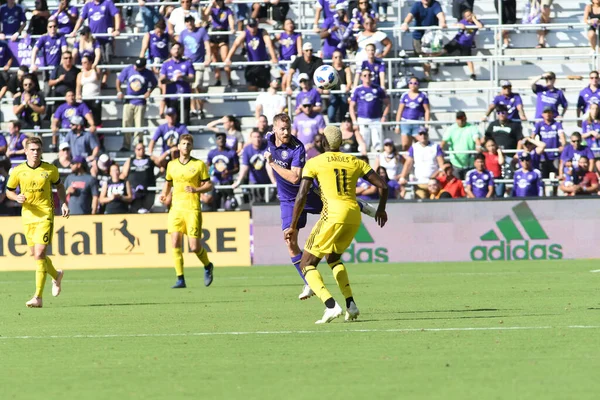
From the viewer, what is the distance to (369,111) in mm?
25312

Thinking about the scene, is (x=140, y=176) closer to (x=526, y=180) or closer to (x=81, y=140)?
(x=81, y=140)

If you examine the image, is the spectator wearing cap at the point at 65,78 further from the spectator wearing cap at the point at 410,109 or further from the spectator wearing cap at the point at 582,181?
the spectator wearing cap at the point at 582,181

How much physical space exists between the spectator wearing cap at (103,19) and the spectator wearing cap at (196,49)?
194 cm

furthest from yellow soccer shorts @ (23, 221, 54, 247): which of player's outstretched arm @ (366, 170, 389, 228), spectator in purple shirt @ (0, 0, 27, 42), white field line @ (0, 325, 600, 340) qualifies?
spectator in purple shirt @ (0, 0, 27, 42)

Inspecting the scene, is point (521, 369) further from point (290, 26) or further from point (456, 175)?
point (290, 26)

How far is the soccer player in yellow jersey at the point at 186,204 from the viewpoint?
17484mm

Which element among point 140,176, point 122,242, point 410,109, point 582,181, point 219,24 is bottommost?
point 122,242

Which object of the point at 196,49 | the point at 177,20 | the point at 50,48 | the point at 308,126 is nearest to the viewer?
the point at 308,126

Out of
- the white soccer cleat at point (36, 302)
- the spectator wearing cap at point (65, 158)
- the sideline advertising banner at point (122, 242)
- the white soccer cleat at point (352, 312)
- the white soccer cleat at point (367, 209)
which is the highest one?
the white soccer cleat at point (367, 209)

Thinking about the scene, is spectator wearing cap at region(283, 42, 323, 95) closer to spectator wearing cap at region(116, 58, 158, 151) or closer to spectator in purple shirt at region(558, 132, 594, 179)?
spectator wearing cap at region(116, 58, 158, 151)

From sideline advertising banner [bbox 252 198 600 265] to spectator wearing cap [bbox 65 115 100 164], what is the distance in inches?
219

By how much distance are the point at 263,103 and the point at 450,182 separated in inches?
190

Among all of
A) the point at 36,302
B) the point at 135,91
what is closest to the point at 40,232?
the point at 36,302

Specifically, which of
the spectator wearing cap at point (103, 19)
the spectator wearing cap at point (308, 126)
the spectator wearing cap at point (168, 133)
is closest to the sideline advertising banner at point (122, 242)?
the spectator wearing cap at point (168, 133)
